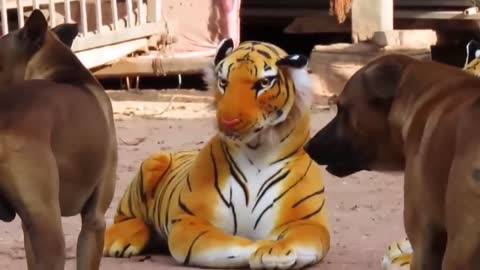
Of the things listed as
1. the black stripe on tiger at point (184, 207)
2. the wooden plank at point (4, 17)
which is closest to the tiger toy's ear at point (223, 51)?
the black stripe on tiger at point (184, 207)

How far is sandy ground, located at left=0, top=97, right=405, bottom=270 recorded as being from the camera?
6426 mm

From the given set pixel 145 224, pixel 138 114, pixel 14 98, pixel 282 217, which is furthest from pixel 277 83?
pixel 138 114

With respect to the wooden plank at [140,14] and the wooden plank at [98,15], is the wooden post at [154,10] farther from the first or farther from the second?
the wooden plank at [98,15]

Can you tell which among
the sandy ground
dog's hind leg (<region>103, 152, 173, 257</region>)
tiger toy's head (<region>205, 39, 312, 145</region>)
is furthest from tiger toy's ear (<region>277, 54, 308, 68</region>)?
dog's hind leg (<region>103, 152, 173, 257</region>)

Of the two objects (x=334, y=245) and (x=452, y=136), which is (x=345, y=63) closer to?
(x=334, y=245)

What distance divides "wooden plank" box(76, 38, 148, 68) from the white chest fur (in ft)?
18.6

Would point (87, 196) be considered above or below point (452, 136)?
below

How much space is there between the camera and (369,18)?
12.0 metres

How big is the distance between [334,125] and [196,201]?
4.90 feet

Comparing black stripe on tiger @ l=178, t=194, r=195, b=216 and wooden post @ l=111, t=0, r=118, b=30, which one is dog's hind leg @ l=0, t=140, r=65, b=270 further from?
wooden post @ l=111, t=0, r=118, b=30

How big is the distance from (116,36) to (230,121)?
20.1 feet

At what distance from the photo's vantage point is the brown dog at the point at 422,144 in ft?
13.7

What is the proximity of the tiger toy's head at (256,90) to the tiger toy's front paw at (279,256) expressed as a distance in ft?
1.77

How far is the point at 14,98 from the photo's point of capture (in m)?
4.95
